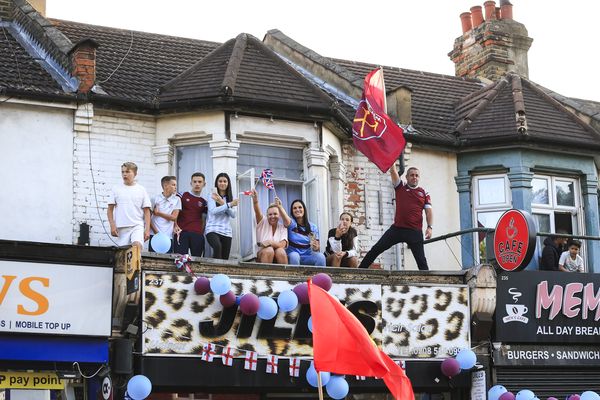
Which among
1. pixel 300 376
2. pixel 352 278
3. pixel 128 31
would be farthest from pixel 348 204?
pixel 128 31

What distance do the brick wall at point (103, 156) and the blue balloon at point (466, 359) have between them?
5.23 m

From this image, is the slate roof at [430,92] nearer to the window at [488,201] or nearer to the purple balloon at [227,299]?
the window at [488,201]

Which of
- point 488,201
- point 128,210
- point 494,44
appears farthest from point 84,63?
point 494,44

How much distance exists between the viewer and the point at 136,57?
22047 mm

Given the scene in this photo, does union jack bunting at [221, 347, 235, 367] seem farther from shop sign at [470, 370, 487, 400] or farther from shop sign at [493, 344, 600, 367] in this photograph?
shop sign at [493, 344, 600, 367]

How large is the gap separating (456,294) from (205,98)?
4.83 m

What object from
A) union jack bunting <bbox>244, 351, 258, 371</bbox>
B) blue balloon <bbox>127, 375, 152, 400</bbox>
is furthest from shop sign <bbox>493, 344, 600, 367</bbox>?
blue balloon <bbox>127, 375, 152, 400</bbox>

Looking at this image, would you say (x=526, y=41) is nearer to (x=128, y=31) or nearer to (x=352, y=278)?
(x=128, y=31)

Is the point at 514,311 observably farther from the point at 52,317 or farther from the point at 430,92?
the point at 52,317

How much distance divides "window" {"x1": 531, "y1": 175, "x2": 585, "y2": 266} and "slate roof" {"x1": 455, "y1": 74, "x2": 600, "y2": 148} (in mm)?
746

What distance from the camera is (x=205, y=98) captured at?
19672 mm

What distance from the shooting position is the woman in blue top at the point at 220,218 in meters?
18.3

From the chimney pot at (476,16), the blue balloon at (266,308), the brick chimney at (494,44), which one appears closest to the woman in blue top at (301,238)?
the blue balloon at (266,308)

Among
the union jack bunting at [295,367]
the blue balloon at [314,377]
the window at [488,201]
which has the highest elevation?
the window at [488,201]
